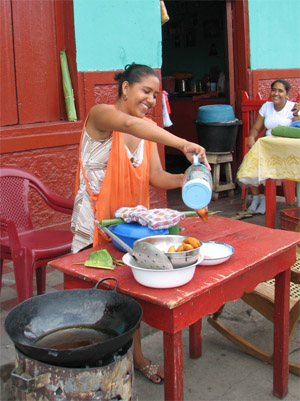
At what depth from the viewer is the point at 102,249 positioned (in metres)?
2.27

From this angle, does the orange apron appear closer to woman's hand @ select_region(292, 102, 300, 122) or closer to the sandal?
the sandal

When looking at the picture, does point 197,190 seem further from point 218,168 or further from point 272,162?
point 218,168

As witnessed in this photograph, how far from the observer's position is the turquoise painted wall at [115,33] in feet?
16.0

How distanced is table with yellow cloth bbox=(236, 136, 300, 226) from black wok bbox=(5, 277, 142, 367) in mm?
3241

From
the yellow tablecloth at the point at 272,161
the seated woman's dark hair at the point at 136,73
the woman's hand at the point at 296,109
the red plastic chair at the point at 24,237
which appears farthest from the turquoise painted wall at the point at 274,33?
the seated woman's dark hair at the point at 136,73

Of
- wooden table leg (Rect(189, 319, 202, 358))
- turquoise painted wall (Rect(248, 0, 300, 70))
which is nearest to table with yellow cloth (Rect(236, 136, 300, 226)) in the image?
wooden table leg (Rect(189, 319, 202, 358))

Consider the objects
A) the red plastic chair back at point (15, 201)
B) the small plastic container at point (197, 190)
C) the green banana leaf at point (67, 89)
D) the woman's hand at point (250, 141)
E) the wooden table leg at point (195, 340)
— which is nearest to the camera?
the small plastic container at point (197, 190)

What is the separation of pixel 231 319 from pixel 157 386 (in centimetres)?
100

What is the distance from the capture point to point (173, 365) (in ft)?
6.07

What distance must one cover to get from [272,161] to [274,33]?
3023 millimetres

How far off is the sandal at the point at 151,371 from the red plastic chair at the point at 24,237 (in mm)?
859

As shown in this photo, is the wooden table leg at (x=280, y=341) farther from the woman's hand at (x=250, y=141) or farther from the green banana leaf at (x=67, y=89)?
the woman's hand at (x=250, y=141)

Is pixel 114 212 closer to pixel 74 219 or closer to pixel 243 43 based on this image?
pixel 74 219

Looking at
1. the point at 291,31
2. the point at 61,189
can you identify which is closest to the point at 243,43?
the point at 291,31
